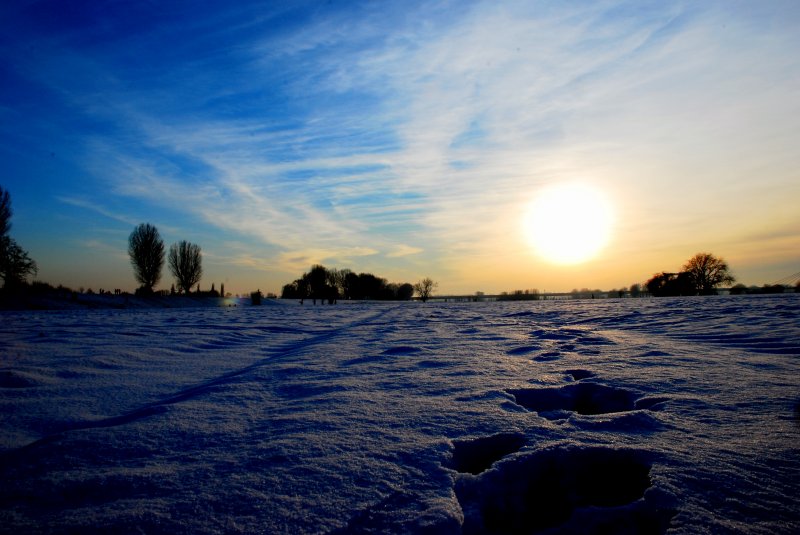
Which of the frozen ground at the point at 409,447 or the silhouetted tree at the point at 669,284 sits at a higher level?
the silhouetted tree at the point at 669,284

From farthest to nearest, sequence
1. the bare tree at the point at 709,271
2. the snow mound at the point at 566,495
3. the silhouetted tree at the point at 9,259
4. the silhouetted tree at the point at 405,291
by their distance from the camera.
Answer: the silhouetted tree at the point at 405,291 < the bare tree at the point at 709,271 < the silhouetted tree at the point at 9,259 < the snow mound at the point at 566,495

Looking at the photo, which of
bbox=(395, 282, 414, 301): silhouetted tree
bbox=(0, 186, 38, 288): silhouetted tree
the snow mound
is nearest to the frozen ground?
the snow mound

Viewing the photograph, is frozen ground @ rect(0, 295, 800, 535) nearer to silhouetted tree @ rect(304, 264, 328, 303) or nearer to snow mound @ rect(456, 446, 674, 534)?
snow mound @ rect(456, 446, 674, 534)

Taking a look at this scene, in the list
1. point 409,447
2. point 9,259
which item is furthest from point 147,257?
point 409,447

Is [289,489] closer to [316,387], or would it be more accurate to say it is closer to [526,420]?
[526,420]

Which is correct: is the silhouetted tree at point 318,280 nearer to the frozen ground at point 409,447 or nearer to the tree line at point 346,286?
the tree line at point 346,286

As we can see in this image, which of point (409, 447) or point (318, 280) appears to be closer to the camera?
point (409, 447)

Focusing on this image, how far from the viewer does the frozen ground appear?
4.05ft

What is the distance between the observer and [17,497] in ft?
4.47

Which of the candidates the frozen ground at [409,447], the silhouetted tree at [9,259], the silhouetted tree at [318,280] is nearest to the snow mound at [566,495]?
the frozen ground at [409,447]

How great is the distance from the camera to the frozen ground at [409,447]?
1.23m

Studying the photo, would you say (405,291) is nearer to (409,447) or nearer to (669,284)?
(669,284)

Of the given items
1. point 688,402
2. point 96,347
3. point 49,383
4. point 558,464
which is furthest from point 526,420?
point 96,347

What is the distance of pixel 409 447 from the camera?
1691 mm
